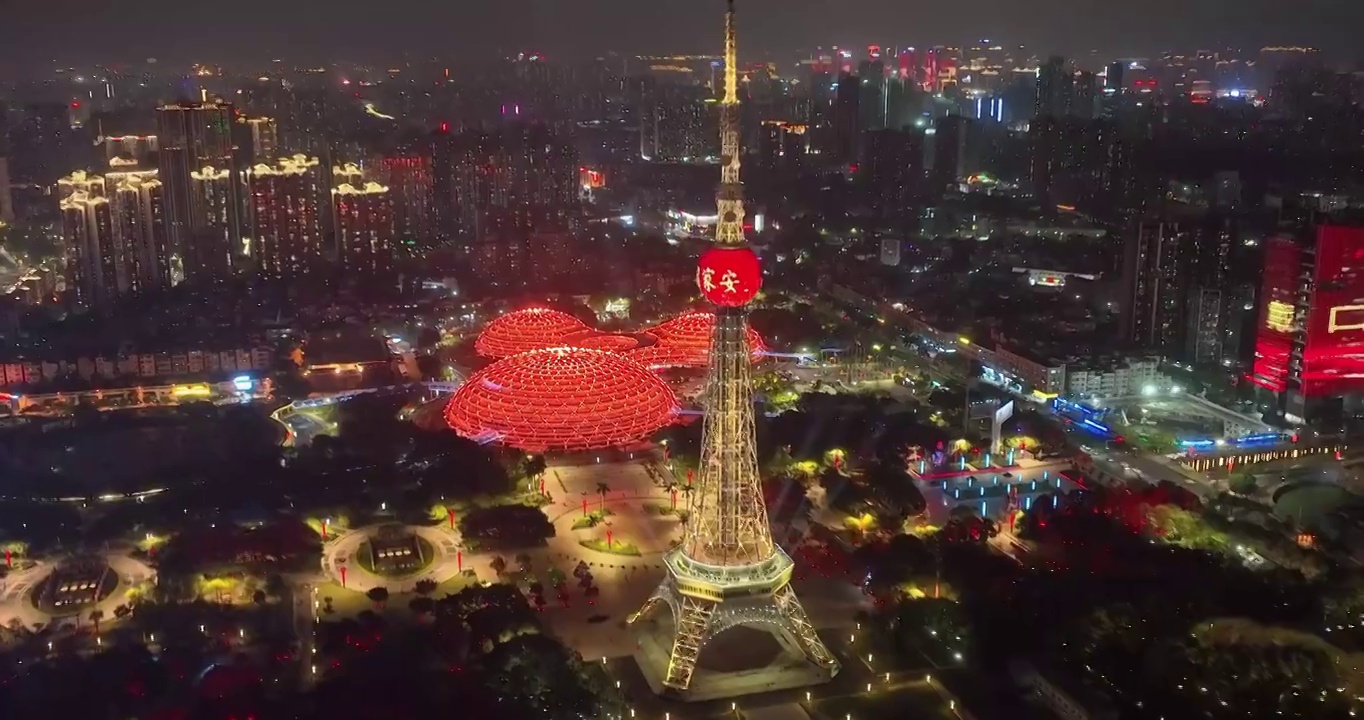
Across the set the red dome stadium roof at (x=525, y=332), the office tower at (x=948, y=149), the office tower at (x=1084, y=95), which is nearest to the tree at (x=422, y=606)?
the red dome stadium roof at (x=525, y=332)

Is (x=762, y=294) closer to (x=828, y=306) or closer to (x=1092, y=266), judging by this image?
(x=828, y=306)

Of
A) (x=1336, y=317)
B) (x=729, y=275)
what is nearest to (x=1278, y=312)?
(x=1336, y=317)

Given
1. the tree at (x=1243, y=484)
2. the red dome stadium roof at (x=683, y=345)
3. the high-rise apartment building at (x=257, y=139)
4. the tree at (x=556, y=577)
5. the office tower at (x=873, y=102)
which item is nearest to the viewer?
the tree at (x=556, y=577)

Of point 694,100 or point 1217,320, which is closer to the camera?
point 1217,320

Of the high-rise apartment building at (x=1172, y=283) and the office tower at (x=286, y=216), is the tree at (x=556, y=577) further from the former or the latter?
the office tower at (x=286, y=216)

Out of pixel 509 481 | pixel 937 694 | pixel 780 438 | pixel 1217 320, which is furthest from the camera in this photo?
pixel 1217 320

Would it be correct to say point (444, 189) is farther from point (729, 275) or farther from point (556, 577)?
point (729, 275)

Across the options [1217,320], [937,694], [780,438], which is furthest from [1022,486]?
[1217,320]
